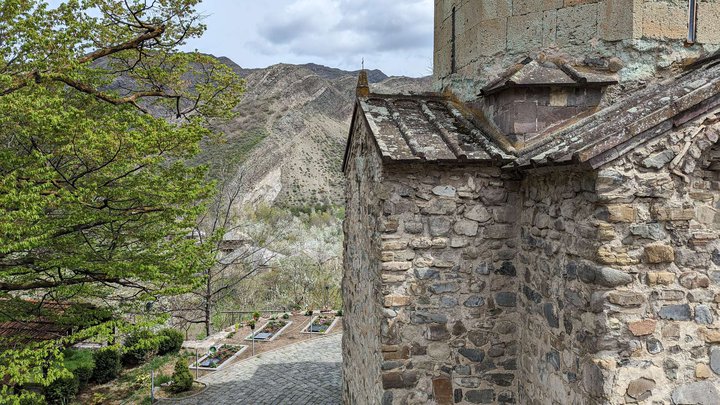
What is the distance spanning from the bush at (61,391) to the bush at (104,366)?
1.12 m

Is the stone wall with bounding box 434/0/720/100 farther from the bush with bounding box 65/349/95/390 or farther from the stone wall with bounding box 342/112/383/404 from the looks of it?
the bush with bounding box 65/349/95/390

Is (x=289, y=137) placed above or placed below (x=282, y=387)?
above

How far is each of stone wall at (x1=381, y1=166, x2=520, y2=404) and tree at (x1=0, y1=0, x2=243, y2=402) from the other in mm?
5113

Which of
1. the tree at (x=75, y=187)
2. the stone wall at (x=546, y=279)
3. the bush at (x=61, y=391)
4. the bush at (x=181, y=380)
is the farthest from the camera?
the bush at (x=61, y=391)

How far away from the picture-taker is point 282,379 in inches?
427

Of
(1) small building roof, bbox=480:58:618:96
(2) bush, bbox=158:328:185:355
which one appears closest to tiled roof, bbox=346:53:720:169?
(1) small building roof, bbox=480:58:618:96

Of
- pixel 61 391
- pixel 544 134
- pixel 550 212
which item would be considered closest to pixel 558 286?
pixel 550 212

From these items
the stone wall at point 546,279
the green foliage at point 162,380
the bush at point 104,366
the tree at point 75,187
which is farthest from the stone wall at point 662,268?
the bush at point 104,366

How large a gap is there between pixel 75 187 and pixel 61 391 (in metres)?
6.15

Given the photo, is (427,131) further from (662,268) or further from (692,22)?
(692,22)

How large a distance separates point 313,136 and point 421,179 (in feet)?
146

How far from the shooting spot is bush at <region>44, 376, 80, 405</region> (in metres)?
10.8

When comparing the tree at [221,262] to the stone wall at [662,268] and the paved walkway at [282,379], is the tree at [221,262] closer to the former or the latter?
the paved walkway at [282,379]

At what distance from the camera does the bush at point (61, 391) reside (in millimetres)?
10773
